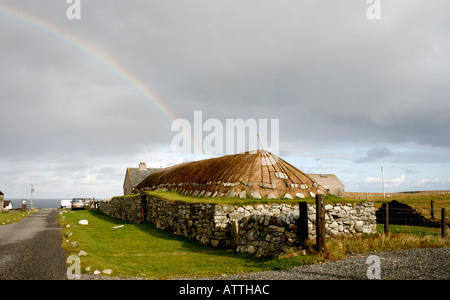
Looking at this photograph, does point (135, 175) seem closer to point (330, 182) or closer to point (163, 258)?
point (330, 182)

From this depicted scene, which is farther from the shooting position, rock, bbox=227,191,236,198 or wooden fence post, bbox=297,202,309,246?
rock, bbox=227,191,236,198

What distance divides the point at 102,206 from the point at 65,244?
100 ft

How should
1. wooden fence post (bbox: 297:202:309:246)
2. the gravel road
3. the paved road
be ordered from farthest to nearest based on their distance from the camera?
1. wooden fence post (bbox: 297:202:309:246)
2. the paved road
3. the gravel road

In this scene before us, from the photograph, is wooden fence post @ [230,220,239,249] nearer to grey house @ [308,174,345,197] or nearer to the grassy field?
the grassy field

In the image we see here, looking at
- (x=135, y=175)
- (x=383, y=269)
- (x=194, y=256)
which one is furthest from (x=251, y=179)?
(x=135, y=175)

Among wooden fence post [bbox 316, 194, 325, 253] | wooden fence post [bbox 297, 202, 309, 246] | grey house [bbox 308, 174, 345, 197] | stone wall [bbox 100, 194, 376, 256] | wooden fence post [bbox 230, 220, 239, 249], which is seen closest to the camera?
wooden fence post [bbox 316, 194, 325, 253]

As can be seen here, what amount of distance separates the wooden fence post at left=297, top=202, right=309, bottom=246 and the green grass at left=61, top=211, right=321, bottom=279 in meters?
1.07

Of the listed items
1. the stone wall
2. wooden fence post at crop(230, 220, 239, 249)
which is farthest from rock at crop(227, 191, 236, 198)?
wooden fence post at crop(230, 220, 239, 249)

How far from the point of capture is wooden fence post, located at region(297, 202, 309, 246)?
34.2ft

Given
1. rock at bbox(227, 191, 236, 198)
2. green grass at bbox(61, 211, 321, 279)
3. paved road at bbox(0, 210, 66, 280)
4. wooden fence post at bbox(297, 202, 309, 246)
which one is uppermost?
rock at bbox(227, 191, 236, 198)

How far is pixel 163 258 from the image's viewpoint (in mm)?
11938

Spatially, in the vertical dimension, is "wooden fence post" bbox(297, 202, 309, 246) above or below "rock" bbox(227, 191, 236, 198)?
below

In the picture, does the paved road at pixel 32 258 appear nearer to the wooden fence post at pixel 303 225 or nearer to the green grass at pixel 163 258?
the green grass at pixel 163 258
